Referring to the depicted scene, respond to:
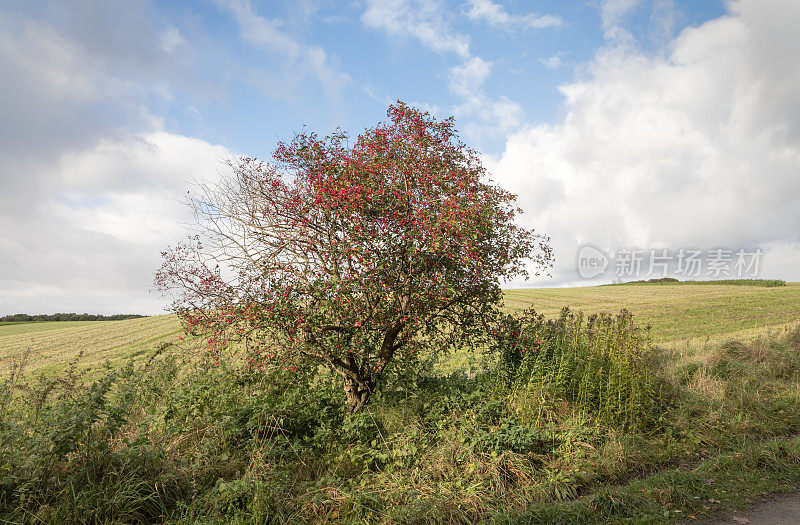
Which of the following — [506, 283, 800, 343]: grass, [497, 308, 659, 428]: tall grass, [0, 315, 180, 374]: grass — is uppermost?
[506, 283, 800, 343]: grass

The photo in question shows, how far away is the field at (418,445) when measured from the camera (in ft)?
15.3

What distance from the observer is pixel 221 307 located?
23.0 ft

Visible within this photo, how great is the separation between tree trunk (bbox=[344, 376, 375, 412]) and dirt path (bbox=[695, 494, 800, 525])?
511 cm

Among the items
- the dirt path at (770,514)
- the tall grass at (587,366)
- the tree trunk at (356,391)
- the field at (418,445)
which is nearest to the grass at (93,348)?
the field at (418,445)

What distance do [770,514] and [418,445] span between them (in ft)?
13.7

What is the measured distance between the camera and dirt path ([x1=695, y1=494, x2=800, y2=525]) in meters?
4.55

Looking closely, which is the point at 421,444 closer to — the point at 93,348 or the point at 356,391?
the point at 356,391

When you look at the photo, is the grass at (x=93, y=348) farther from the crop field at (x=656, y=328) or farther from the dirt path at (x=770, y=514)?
the dirt path at (x=770, y=514)

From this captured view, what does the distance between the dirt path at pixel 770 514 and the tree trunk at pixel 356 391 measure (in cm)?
511

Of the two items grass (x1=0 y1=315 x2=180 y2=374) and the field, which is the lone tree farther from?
grass (x1=0 y1=315 x2=180 y2=374)

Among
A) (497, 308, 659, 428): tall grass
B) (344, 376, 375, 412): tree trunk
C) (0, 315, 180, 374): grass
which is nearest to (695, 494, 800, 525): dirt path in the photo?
(497, 308, 659, 428): tall grass

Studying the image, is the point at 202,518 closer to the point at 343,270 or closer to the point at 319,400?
the point at 319,400

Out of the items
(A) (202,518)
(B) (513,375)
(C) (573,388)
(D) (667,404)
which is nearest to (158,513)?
(A) (202,518)

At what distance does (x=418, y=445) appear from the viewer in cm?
616
